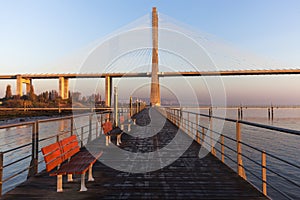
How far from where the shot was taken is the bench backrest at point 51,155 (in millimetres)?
3475

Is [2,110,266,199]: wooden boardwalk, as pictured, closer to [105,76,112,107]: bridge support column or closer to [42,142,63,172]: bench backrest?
[42,142,63,172]: bench backrest

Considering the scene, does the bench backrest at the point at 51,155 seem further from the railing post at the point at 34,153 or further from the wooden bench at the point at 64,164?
the railing post at the point at 34,153

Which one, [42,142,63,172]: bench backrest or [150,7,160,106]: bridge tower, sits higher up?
[150,7,160,106]: bridge tower

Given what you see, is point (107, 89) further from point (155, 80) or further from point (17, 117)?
point (17, 117)

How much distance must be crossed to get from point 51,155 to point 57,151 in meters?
0.24

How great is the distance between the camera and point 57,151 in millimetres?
3895

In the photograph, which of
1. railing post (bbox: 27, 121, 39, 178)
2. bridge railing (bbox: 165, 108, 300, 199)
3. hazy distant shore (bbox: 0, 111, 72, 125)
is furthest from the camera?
hazy distant shore (bbox: 0, 111, 72, 125)

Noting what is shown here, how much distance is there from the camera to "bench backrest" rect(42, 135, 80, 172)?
3.52 m

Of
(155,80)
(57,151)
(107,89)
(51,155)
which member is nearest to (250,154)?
(57,151)

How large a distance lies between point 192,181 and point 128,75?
169 ft

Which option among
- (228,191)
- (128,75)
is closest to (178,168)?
(228,191)

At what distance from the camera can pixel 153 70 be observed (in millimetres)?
50250

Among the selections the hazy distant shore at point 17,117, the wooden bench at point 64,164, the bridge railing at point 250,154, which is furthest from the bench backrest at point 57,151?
the hazy distant shore at point 17,117

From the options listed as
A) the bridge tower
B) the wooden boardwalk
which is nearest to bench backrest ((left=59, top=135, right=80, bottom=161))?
the wooden boardwalk
